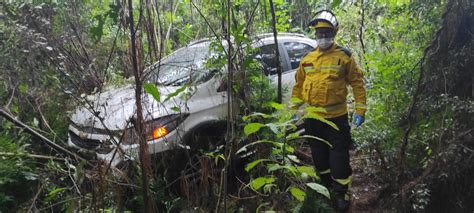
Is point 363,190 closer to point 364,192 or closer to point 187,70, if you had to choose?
point 364,192

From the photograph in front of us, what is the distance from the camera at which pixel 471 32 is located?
278 centimetres

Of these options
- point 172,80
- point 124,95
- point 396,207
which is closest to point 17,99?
point 124,95

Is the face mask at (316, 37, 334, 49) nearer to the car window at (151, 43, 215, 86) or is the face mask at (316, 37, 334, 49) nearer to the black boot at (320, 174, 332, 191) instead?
the car window at (151, 43, 215, 86)

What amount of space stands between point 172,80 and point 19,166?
1.75m

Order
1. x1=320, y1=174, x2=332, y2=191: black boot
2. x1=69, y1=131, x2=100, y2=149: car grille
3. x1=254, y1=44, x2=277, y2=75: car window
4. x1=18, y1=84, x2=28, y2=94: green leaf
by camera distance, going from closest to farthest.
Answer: x1=320, y1=174, x2=332, y2=191: black boot < x1=69, y1=131, x2=100, y2=149: car grille < x1=18, y1=84, x2=28, y2=94: green leaf < x1=254, y1=44, x2=277, y2=75: car window

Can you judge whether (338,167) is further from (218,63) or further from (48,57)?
(48,57)

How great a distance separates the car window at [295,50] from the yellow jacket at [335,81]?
163 centimetres

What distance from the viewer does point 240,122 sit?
3684 mm

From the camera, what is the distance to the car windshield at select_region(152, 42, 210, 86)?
4080 millimetres

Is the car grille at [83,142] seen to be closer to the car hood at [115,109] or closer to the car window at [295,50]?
the car hood at [115,109]

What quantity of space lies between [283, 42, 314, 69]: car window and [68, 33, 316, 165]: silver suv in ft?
2.12

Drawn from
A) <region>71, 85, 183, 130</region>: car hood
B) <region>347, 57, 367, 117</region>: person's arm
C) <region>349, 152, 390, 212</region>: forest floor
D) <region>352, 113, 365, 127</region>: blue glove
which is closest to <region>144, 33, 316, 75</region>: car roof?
<region>71, 85, 183, 130</region>: car hood

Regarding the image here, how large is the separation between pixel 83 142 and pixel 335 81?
2715 mm

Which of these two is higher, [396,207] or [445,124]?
[445,124]
